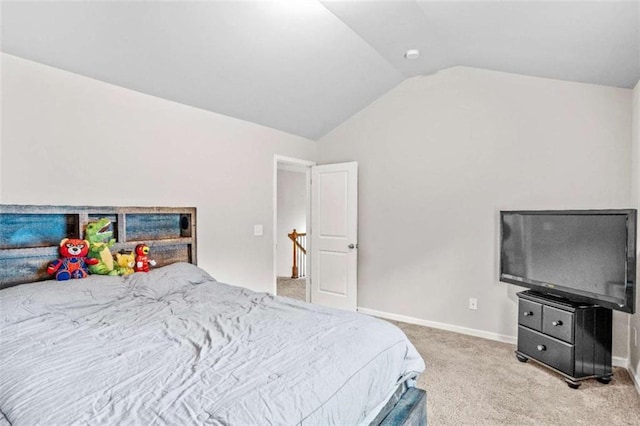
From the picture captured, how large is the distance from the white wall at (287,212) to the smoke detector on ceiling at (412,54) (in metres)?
4.13

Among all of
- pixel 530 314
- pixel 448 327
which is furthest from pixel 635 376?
pixel 448 327

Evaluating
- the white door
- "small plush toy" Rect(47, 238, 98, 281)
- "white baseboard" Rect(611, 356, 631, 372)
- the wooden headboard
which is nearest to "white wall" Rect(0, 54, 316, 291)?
the wooden headboard

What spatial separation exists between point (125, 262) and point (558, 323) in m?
3.35

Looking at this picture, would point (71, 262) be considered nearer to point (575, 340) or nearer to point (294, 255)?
point (575, 340)

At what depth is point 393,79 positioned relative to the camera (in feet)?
13.2

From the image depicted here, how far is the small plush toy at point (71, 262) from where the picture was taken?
2354 mm

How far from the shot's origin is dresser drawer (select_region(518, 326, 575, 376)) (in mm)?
2602

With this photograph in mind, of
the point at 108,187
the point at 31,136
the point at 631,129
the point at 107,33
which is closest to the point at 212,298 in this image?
the point at 108,187

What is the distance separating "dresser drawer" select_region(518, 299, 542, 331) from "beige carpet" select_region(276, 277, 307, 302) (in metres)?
3.01

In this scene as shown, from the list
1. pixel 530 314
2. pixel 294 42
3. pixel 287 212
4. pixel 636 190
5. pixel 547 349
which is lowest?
pixel 547 349

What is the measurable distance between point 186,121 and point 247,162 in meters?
0.80

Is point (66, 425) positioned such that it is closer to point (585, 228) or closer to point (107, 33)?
point (107, 33)

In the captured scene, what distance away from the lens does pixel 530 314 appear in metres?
2.93

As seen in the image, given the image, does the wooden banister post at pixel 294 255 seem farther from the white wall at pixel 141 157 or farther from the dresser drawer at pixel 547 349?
the dresser drawer at pixel 547 349
